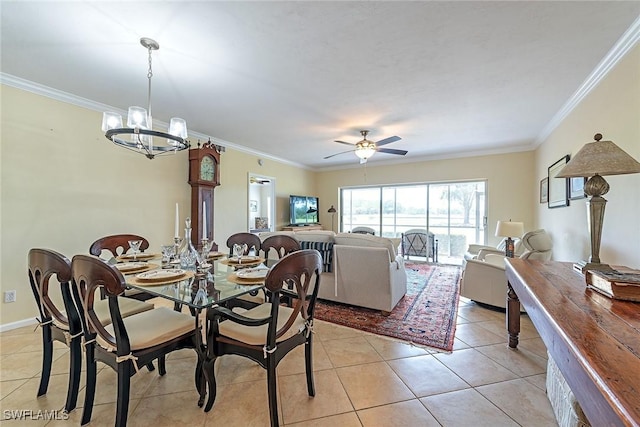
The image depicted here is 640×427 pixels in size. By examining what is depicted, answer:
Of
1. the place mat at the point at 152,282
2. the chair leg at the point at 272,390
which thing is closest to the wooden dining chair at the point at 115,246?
the place mat at the point at 152,282

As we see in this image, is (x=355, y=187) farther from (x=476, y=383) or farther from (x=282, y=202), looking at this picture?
(x=476, y=383)

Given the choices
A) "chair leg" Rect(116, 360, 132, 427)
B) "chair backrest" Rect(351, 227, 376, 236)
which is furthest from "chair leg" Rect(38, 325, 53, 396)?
"chair backrest" Rect(351, 227, 376, 236)

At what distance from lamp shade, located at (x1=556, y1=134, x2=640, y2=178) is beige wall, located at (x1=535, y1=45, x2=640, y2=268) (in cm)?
70

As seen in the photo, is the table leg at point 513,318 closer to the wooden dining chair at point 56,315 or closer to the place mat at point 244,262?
the place mat at point 244,262

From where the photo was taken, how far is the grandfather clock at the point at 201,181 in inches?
162

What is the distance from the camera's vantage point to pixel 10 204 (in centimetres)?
259

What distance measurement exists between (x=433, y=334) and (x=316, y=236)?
1.61m

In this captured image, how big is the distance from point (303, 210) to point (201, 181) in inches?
122

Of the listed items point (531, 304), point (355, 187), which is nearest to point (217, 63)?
point (531, 304)

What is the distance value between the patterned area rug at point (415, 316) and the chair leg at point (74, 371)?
79.6 inches

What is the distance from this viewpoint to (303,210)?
22.5 feet

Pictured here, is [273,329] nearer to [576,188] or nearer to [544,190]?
[576,188]

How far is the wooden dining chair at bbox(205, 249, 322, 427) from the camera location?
137 centimetres

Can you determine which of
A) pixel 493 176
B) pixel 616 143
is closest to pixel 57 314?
pixel 616 143
